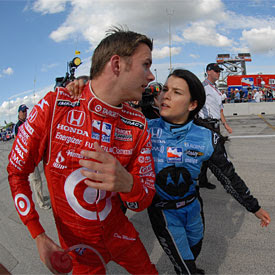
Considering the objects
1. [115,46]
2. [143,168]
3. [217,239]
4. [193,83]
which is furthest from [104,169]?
[217,239]

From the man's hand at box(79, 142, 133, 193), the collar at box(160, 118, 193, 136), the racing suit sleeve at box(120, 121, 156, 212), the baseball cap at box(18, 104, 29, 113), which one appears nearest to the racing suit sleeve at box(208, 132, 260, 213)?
the collar at box(160, 118, 193, 136)

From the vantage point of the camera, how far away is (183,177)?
190 cm

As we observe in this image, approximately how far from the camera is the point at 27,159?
1.33m

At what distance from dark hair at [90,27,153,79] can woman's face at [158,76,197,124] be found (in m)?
0.52

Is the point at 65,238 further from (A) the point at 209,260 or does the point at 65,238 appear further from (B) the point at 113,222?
(A) the point at 209,260

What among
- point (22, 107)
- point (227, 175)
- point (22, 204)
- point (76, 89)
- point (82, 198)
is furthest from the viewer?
point (22, 107)

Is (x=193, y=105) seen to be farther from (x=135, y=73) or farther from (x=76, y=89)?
(x=76, y=89)

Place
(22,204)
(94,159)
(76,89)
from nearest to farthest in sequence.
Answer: (94,159)
(22,204)
(76,89)

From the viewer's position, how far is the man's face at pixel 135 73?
55.1 inches

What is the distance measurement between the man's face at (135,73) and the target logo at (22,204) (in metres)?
0.75

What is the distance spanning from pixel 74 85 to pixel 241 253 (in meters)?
2.66

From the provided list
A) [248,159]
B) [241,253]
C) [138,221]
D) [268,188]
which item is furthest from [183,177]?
[248,159]

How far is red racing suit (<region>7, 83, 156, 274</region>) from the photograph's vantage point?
Result: 1.33m

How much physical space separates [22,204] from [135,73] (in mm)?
905
